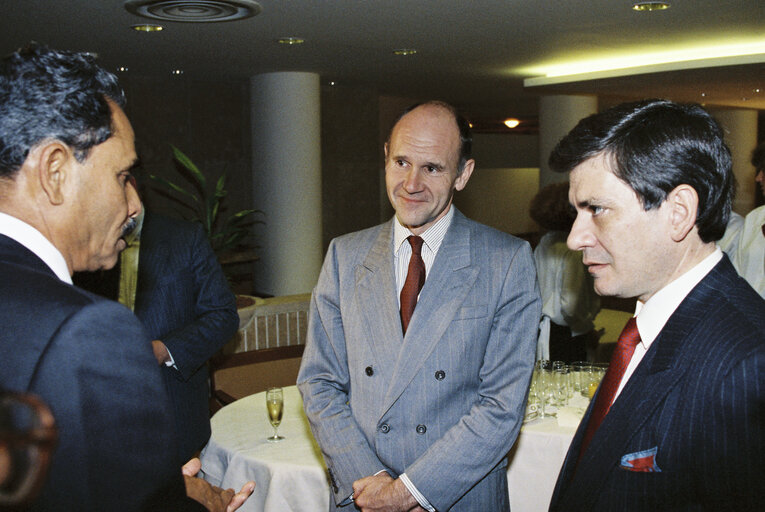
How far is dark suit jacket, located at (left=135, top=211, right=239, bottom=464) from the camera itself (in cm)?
253

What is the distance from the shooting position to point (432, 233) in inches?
82.0

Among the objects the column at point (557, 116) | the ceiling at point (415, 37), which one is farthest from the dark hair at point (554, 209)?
the column at point (557, 116)

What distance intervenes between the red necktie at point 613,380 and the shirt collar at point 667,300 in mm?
32

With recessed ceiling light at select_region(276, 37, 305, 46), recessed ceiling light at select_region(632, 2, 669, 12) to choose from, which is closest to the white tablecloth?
recessed ceiling light at select_region(632, 2, 669, 12)

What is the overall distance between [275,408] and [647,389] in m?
1.61

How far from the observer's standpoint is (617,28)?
6.18m

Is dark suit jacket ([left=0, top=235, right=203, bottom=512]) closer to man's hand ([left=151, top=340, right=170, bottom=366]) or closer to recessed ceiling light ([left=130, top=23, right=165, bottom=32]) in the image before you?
man's hand ([left=151, top=340, right=170, bottom=366])

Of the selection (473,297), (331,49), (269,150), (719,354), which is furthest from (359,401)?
(269,150)

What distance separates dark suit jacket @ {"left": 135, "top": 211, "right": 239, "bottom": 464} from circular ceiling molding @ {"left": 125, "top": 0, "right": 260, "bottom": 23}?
2557 mm

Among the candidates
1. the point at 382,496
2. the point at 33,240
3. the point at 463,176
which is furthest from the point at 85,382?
the point at 463,176

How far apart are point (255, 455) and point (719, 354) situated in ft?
5.73

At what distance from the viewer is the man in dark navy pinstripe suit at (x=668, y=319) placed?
1050 millimetres

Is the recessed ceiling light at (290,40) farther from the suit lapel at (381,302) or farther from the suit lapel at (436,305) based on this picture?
the suit lapel at (436,305)

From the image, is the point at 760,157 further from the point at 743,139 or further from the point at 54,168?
the point at 743,139
